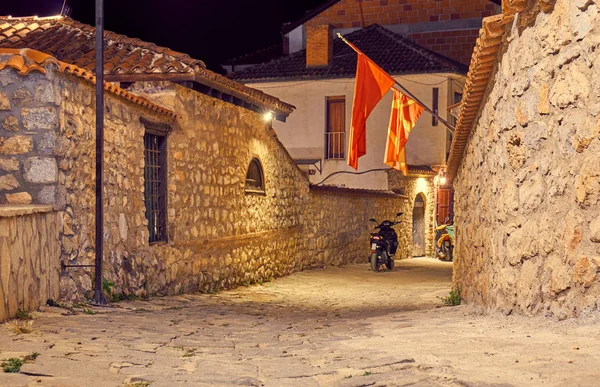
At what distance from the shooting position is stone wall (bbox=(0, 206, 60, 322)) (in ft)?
18.2

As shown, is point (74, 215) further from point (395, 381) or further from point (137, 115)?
point (395, 381)

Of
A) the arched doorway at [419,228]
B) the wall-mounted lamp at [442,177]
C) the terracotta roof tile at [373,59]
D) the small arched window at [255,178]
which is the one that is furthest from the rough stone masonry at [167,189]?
the arched doorway at [419,228]

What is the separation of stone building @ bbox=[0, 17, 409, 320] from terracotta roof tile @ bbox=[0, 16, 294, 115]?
0.03 meters

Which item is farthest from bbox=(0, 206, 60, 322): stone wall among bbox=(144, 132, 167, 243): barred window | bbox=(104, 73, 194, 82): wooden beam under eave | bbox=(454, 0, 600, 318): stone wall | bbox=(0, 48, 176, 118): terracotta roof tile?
bbox=(454, 0, 600, 318): stone wall

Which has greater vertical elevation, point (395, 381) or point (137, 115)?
point (137, 115)

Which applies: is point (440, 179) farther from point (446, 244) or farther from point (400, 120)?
point (400, 120)

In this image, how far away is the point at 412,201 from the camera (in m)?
23.7

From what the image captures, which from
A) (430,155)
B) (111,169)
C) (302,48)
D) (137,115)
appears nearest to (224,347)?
(111,169)

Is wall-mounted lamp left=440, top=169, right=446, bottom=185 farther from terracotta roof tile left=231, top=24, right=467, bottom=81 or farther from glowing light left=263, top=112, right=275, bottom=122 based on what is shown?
glowing light left=263, top=112, right=275, bottom=122

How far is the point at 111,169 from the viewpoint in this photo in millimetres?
7855

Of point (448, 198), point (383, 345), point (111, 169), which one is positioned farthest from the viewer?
point (448, 198)

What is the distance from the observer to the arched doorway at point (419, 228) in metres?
24.7

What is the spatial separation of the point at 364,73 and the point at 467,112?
473 centimetres

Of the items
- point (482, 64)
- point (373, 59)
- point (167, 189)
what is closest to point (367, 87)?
point (167, 189)
